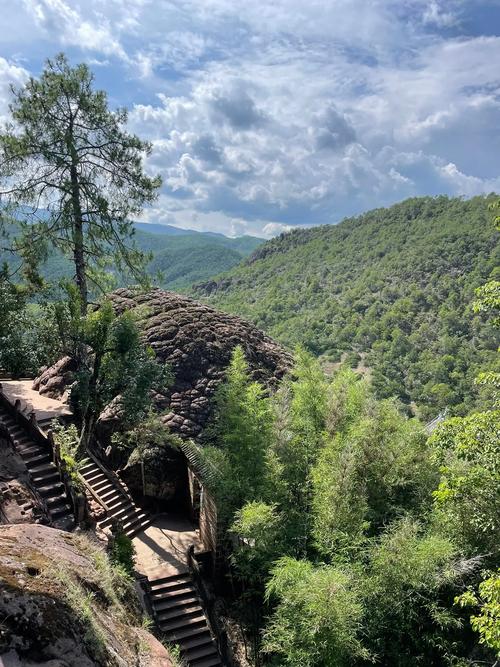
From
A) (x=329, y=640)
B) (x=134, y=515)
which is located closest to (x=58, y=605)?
(x=329, y=640)

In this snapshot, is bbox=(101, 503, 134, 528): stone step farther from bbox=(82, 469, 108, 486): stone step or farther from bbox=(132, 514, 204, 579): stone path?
bbox=(82, 469, 108, 486): stone step

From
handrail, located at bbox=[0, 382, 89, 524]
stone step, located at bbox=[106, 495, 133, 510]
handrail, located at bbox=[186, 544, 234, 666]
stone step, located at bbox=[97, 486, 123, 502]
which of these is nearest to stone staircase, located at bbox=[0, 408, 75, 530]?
handrail, located at bbox=[0, 382, 89, 524]

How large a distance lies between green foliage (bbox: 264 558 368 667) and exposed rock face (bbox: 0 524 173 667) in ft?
7.74

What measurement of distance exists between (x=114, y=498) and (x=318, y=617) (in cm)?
892

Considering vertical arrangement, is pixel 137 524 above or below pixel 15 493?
below

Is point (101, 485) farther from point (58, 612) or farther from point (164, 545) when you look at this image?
point (58, 612)

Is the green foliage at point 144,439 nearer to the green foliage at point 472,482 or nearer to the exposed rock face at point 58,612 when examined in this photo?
the exposed rock face at point 58,612

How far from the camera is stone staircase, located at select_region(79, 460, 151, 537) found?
13922 millimetres

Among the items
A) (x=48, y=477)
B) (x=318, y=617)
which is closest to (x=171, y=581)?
(x=48, y=477)

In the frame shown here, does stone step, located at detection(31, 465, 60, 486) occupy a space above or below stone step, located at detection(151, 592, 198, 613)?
Result: above

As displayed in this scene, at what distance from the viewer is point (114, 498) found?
47.0 feet

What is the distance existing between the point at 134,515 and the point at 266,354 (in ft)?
27.5

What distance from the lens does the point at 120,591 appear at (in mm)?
7508

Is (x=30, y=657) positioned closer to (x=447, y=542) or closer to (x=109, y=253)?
(x=447, y=542)
